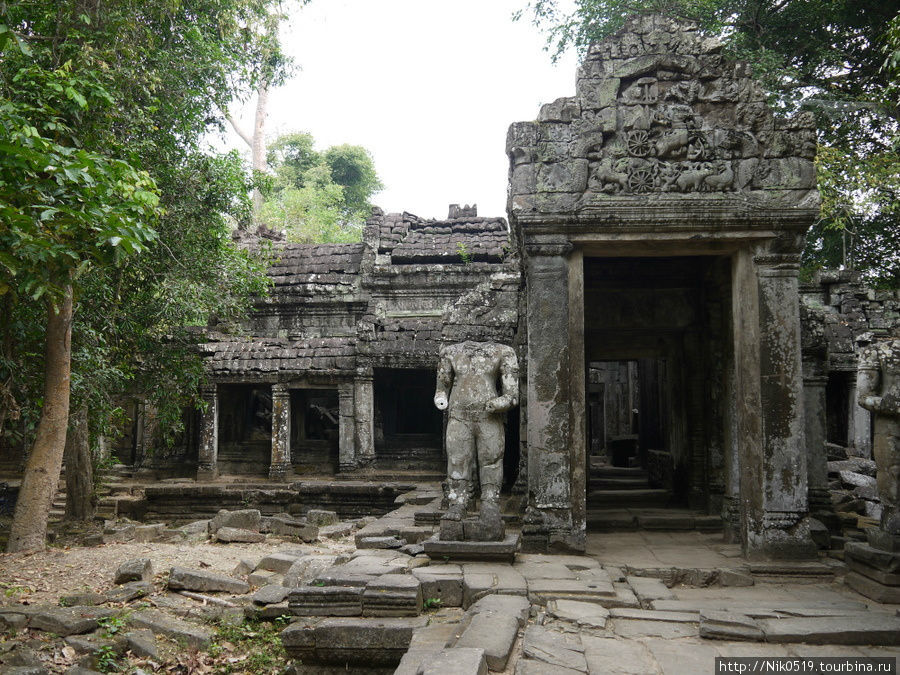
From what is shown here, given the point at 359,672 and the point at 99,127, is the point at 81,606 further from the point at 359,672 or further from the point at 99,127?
the point at 99,127

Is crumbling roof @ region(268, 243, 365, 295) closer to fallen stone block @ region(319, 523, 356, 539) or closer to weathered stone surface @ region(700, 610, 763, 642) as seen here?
fallen stone block @ region(319, 523, 356, 539)

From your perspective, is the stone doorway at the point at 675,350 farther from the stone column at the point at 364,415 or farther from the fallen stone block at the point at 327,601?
the stone column at the point at 364,415

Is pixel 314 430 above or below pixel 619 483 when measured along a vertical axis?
above

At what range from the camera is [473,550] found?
20.2 feet

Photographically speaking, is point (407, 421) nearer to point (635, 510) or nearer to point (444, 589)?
point (635, 510)

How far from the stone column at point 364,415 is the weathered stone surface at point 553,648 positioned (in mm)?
10076

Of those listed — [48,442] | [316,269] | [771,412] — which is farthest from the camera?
[316,269]

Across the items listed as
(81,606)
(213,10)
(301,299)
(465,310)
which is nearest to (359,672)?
(81,606)

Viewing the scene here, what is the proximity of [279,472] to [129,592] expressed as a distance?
786cm

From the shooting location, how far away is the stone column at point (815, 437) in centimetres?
782

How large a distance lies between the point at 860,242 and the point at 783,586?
16.4 m

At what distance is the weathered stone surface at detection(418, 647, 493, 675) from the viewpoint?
11.8ft

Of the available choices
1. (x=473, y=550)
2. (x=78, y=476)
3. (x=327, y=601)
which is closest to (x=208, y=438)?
(x=78, y=476)

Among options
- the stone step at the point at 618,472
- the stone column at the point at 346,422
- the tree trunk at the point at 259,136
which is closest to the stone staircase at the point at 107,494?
the stone column at the point at 346,422
